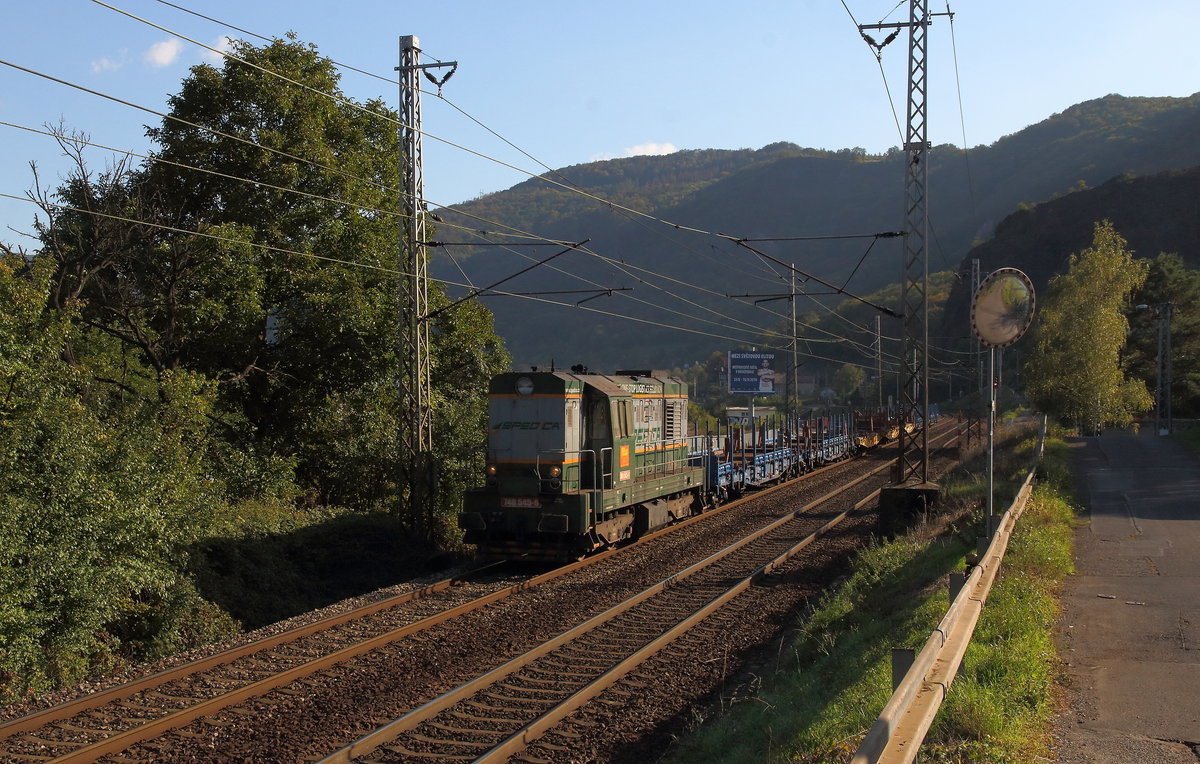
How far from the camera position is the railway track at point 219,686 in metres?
7.60

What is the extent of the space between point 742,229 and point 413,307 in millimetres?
173906

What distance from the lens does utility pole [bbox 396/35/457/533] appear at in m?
17.9

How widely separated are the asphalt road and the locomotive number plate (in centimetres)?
834

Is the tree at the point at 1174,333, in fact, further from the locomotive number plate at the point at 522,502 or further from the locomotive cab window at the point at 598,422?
the locomotive number plate at the point at 522,502

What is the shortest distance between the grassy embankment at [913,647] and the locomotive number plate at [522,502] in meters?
5.27

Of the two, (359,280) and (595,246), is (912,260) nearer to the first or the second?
(359,280)

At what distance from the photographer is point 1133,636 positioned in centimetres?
834

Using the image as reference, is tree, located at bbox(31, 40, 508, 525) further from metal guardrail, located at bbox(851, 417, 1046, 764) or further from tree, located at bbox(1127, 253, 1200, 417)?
tree, located at bbox(1127, 253, 1200, 417)

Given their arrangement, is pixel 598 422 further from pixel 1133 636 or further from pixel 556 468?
pixel 1133 636

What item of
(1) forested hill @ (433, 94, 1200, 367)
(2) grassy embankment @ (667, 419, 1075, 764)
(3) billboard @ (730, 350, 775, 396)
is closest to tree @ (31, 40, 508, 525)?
(2) grassy embankment @ (667, 419, 1075, 764)

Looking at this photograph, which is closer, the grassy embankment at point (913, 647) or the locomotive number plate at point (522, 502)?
the grassy embankment at point (913, 647)

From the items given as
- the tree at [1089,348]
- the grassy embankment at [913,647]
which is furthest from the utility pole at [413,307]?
the tree at [1089,348]

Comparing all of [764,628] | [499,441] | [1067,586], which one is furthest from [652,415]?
[1067,586]

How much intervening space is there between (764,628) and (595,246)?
154m
